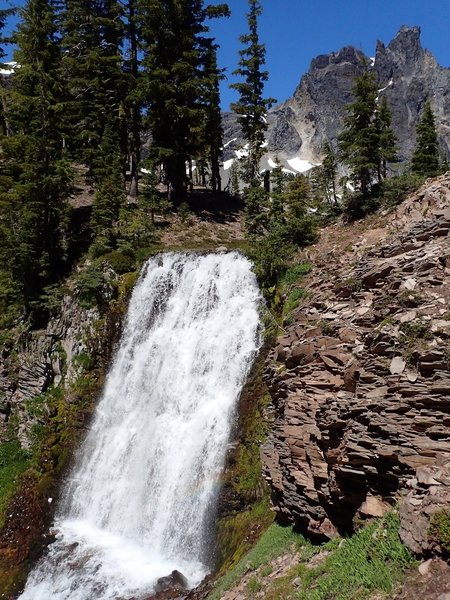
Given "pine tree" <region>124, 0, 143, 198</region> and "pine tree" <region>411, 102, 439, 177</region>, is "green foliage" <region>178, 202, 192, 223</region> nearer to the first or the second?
"pine tree" <region>124, 0, 143, 198</region>

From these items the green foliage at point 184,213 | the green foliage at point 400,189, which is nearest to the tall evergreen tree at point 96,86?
the green foliage at point 184,213

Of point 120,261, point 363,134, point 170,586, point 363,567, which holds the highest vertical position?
point 363,134

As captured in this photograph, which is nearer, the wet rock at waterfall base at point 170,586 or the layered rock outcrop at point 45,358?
the wet rock at waterfall base at point 170,586

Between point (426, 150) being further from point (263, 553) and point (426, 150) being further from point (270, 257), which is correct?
point (263, 553)

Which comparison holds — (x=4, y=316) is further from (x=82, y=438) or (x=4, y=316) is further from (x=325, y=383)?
(x=325, y=383)

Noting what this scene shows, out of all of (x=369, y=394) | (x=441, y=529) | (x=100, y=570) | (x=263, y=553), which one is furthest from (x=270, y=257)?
(x=441, y=529)

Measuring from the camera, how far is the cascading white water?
13977mm

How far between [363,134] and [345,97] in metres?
166

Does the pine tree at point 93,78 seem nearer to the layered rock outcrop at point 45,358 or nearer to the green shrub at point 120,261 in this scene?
the green shrub at point 120,261

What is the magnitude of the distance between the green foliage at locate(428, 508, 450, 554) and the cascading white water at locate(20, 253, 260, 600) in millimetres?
9456

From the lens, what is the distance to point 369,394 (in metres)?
8.36

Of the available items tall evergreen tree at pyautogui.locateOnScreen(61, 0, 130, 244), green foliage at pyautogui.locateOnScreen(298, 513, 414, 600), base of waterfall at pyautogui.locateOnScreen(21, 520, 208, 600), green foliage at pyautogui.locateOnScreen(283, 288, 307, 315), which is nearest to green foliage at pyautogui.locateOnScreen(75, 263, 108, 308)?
tall evergreen tree at pyautogui.locateOnScreen(61, 0, 130, 244)

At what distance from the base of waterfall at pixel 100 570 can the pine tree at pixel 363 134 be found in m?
18.2

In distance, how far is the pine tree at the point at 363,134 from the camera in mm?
21094
